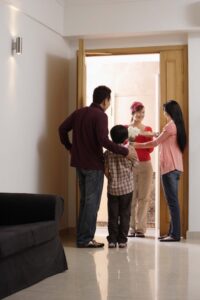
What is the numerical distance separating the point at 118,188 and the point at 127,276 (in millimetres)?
1425

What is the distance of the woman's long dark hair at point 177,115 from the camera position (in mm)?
5188

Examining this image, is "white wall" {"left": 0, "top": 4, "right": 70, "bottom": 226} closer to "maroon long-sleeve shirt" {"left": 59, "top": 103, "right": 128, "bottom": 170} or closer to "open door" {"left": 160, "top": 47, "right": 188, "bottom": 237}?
"maroon long-sleeve shirt" {"left": 59, "top": 103, "right": 128, "bottom": 170}

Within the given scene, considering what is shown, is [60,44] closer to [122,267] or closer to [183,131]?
[183,131]

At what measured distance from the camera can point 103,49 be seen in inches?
226

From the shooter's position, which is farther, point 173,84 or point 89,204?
point 173,84

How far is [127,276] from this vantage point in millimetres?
3336

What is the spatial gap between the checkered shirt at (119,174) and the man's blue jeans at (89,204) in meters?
0.11

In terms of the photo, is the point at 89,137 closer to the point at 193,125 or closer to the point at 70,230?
the point at 193,125

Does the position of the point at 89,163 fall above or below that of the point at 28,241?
above

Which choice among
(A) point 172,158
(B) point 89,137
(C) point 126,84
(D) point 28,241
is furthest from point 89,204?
(C) point 126,84

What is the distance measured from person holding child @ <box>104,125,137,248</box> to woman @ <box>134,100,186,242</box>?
632mm

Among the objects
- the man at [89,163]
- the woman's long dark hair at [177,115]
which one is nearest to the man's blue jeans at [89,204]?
the man at [89,163]

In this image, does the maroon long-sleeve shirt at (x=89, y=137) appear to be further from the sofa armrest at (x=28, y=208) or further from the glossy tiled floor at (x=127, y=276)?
the sofa armrest at (x=28, y=208)

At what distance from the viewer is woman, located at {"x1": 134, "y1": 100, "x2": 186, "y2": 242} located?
16.9 feet
